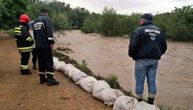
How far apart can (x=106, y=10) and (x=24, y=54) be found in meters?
43.3

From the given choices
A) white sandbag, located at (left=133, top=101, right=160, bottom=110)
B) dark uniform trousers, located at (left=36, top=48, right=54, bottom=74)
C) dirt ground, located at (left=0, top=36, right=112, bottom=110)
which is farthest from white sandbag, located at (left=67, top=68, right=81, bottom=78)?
white sandbag, located at (left=133, top=101, right=160, bottom=110)

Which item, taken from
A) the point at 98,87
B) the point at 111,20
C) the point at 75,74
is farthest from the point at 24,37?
the point at 111,20

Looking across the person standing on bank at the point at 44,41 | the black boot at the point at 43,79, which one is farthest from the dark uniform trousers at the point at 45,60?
the black boot at the point at 43,79

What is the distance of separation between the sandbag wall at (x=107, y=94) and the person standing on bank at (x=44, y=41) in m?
0.93

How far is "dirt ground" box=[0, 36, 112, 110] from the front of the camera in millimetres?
7980

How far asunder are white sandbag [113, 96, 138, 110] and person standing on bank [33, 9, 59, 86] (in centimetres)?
248

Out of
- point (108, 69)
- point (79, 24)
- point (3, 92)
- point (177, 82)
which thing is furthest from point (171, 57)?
point (79, 24)

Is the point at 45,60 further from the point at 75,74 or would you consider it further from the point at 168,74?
the point at 168,74

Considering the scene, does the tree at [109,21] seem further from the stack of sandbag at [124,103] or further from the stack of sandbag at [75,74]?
the stack of sandbag at [124,103]

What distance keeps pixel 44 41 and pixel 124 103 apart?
116 inches

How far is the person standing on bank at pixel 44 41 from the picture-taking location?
9141 mm

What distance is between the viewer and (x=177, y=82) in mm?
16688

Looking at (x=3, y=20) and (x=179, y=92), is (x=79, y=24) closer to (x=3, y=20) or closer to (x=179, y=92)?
(x=3, y=20)

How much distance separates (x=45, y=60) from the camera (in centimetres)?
943
